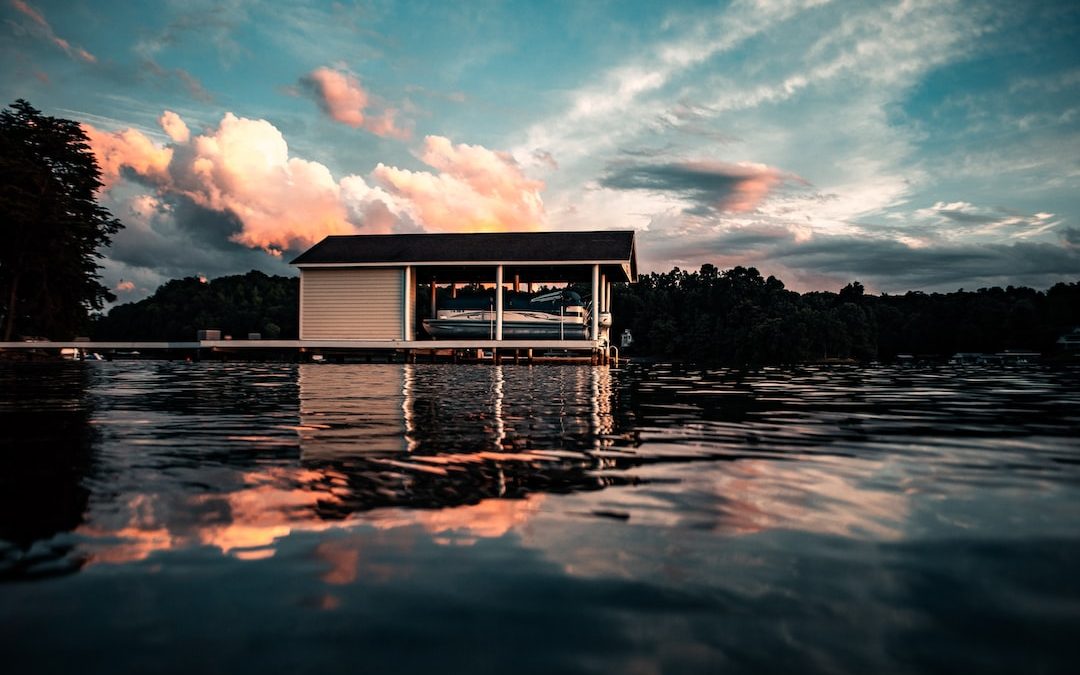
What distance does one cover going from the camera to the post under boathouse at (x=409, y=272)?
130ft

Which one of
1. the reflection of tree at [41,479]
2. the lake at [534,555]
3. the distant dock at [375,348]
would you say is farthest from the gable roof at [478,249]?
the lake at [534,555]

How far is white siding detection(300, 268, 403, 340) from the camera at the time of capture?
41.2 metres

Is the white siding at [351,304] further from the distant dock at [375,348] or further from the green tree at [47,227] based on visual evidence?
the green tree at [47,227]

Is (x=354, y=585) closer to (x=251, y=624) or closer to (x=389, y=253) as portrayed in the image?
(x=251, y=624)

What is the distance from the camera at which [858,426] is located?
797 cm

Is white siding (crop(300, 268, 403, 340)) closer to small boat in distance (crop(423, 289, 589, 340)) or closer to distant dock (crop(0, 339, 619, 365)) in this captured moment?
distant dock (crop(0, 339, 619, 365))

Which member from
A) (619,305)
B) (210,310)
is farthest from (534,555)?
(210,310)

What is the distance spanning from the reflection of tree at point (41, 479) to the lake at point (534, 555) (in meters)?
0.03

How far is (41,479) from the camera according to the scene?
442 cm

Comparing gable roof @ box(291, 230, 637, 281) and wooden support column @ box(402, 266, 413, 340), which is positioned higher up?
gable roof @ box(291, 230, 637, 281)

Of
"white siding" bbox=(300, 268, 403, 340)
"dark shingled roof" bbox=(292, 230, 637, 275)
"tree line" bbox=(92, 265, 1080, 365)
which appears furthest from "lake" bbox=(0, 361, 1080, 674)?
"tree line" bbox=(92, 265, 1080, 365)

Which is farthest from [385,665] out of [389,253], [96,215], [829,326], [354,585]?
[829,326]

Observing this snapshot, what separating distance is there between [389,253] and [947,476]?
38974 mm

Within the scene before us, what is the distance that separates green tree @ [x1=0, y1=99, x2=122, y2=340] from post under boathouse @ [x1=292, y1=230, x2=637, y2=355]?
1375cm
